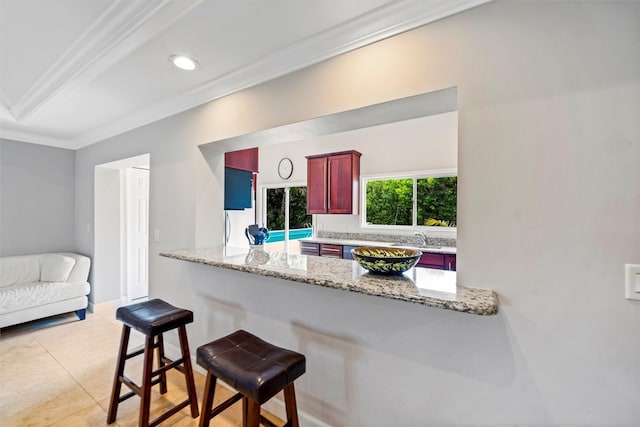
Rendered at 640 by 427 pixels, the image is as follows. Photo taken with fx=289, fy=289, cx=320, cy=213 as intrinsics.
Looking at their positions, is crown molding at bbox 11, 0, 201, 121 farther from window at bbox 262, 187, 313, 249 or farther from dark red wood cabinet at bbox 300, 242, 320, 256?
window at bbox 262, 187, 313, 249

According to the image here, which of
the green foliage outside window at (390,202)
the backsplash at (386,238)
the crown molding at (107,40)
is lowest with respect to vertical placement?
the backsplash at (386,238)

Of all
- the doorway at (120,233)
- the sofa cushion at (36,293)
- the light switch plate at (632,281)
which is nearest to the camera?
the light switch plate at (632,281)

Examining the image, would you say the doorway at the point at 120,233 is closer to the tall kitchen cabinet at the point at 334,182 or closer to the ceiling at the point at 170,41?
the ceiling at the point at 170,41

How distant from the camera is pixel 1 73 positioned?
7.25 feet

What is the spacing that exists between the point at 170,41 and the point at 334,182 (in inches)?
137

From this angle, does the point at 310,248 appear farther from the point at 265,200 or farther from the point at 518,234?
the point at 518,234

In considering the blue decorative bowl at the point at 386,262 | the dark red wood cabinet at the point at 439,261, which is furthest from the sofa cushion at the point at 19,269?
the dark red wood cabinet at the point at 439,261

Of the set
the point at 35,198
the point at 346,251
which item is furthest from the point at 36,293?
the point at 346,251

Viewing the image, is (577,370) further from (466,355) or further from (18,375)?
(18,375)

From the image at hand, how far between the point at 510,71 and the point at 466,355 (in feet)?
3.94

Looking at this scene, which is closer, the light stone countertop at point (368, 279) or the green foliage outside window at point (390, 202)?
the light stone countertop at point (368, 279)

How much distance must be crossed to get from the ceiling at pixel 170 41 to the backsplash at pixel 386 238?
132 inches

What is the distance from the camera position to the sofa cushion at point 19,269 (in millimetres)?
3301

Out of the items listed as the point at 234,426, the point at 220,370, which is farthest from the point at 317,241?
the point at 220,370
